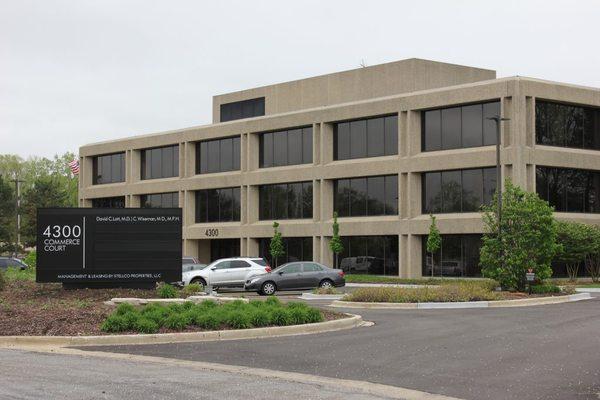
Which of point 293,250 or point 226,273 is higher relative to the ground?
point 293,250

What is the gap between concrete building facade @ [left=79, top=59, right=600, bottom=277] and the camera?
4388cm

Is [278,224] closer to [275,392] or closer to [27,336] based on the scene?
[27,336]

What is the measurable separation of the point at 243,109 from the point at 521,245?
35.4 m

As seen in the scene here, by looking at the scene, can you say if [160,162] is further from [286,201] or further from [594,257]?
[594,257]

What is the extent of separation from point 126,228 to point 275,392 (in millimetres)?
16416

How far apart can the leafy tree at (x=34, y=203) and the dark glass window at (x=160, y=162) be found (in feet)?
82.1

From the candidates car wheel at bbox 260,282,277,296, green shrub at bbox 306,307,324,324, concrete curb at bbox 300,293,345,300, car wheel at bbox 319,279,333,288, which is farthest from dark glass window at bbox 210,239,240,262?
green shrub at bbox 306,307,324,324

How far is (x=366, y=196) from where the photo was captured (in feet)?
165

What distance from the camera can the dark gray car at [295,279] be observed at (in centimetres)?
3400

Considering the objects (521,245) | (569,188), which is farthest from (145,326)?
(569,188)

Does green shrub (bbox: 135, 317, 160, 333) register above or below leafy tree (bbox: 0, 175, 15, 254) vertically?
below

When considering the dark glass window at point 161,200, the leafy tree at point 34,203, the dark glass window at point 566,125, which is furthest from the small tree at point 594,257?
the leafy tree at point 34,203

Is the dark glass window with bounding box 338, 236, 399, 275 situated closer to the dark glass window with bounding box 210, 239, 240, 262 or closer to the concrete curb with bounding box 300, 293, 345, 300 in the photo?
the dark glass window with bounding box 210, 239, 240, 262

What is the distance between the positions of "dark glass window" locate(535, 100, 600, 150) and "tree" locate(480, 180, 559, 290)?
13859 mm
